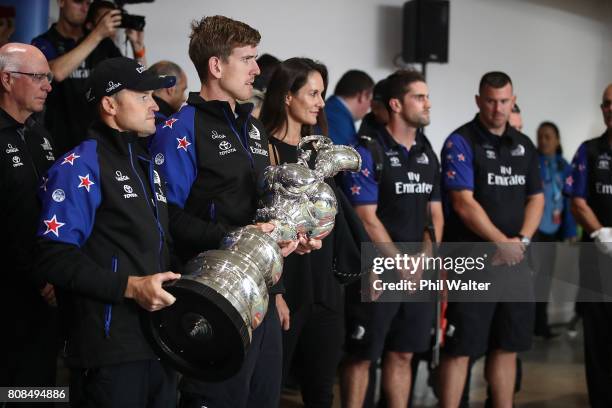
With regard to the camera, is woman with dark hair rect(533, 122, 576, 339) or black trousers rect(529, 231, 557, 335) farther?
woman with dark hair rect(533, 122, 576, 339)

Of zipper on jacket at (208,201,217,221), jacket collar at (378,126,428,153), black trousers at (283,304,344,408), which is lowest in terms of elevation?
black trousers at (283,304,344,408)

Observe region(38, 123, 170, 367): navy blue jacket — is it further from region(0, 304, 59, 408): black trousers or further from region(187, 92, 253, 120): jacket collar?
region(0, 304, 59, 408): black trousers

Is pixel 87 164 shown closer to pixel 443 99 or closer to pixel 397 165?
pixel 397 165

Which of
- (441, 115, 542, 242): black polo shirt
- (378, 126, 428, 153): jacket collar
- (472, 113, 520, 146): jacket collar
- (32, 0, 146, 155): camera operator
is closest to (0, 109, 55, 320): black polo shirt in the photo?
(32, 0, 146, 155): camera operator

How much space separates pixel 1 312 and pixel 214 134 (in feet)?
3.43

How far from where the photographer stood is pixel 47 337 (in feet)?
9.93

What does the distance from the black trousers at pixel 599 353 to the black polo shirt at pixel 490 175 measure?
609 millimetres

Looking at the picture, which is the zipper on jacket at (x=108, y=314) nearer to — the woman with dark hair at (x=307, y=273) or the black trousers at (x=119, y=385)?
the black trousers at (x=119, y=385)

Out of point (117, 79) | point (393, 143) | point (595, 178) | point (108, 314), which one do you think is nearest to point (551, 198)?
point (595, 178)

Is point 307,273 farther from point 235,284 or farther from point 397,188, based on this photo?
point 235,284

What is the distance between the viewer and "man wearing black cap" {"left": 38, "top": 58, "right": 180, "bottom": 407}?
7.12 feet

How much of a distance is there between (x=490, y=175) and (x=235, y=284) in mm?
2339

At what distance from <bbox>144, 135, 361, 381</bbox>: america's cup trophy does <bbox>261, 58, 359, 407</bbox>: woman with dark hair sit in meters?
0.66

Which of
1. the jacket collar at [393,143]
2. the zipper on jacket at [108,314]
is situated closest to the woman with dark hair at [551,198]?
the jacket collar at [393,143]
